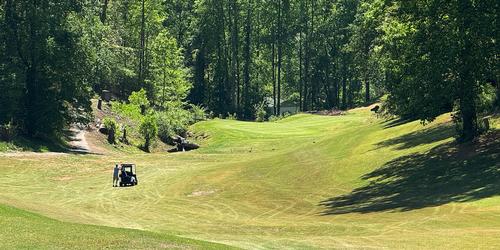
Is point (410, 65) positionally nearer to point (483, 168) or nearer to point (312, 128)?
point (483, 168)

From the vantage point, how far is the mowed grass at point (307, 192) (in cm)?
2425

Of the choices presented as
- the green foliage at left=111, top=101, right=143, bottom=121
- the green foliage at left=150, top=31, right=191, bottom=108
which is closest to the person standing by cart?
the green foliage at left=111, top=101, right=143, bottom=121

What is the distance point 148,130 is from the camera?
68750mm

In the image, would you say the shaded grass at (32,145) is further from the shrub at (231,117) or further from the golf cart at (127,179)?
the shrub at (231,117)

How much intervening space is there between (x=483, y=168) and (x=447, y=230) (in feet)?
37.6

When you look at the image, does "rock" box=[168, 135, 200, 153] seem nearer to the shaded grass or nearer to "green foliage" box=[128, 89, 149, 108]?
"green foliage" box=[128, 89, 149, 108]

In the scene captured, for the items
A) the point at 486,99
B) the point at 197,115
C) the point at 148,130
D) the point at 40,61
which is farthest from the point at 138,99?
the point at 486,99

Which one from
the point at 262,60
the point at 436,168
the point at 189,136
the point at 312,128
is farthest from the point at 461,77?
the point at 262,60

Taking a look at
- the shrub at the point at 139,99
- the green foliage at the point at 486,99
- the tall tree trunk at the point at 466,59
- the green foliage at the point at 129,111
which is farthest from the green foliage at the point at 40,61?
the tall tree trunk at the point at 466,59

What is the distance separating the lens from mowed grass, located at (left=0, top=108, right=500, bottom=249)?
24250 mm

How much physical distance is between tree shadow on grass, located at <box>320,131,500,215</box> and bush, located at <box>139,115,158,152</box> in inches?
1345

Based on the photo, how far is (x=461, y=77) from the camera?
36125 mm

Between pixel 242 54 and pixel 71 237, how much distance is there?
106878mm

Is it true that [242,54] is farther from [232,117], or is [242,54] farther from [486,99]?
[486,99]
